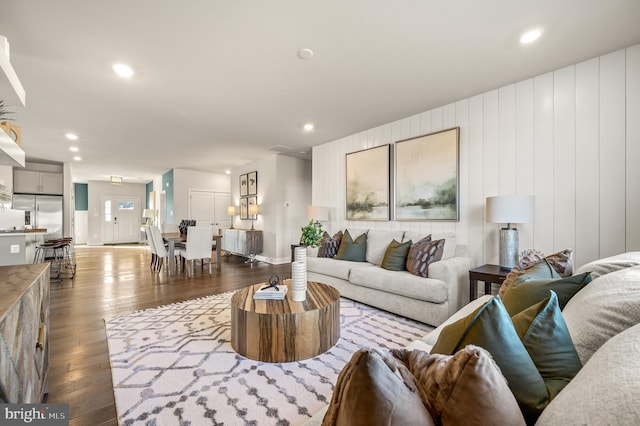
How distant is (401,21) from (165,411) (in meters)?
3.07

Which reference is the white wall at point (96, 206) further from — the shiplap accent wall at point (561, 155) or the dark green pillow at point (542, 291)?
the dark green pillow at point (542, 291)

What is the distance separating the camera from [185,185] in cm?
862

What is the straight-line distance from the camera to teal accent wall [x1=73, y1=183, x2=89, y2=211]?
35.8 feet

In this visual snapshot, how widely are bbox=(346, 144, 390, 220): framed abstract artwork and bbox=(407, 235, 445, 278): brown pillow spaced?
4.12 ft

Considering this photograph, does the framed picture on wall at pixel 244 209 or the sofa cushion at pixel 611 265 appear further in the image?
the framed picture on wall at pixel 244 209

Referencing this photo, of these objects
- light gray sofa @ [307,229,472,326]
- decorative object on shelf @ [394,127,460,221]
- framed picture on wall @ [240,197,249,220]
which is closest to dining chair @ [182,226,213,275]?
framed picture on wall @ [240,197,249,220]

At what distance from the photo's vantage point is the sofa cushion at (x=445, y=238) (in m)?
3.28

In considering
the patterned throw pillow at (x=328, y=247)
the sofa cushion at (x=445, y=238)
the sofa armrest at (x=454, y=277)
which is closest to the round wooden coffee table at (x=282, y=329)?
the sofa armrest at (x=454, y=277)

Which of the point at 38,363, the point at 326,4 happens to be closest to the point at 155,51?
the point at 326,4

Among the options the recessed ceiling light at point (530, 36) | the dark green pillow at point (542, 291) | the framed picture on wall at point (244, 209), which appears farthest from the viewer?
the framed picture on wall at point (244, 209)

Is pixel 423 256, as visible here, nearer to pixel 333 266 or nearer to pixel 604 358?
pixel 333 266

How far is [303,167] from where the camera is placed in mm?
7016

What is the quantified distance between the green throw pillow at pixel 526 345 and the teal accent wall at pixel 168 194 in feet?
30.7

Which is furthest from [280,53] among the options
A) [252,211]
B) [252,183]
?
[252,183]
